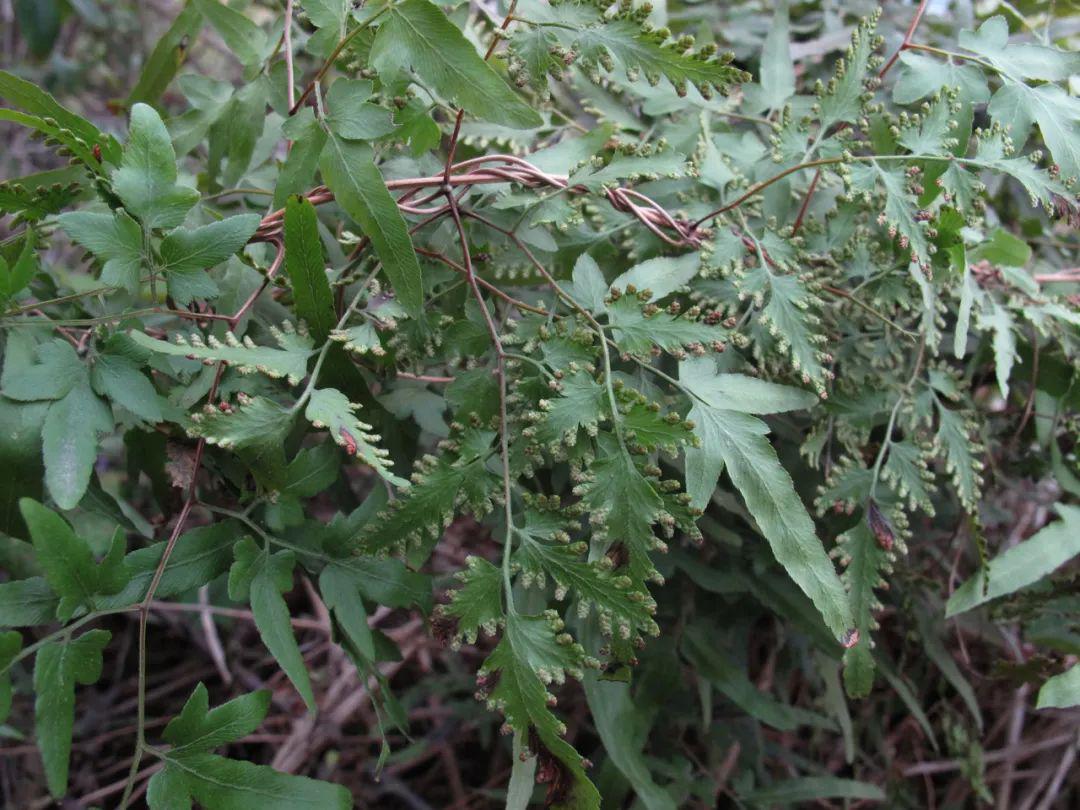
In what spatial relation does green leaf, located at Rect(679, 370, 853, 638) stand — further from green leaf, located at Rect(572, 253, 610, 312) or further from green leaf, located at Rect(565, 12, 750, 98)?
green leaf, located at Rect(565, 12, 750, 98)

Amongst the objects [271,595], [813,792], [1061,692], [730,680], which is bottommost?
[813,792]

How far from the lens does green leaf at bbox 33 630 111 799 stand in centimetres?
54

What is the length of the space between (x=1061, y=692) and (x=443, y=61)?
2.32 ft

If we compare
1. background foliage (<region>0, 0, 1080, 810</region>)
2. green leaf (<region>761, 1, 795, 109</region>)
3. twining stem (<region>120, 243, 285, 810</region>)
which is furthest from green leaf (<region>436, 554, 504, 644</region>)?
green leaf (<region>761, 1, 795, 109</region>)

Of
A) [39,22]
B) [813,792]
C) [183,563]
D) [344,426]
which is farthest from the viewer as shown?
[39,22]

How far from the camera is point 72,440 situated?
556 mm

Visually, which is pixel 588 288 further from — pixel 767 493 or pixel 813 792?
pixel 813 792

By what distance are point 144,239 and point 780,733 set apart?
1021 millimetres

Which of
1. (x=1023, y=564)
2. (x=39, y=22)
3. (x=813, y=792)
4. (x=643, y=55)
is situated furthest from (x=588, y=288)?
(x=39, y=22)

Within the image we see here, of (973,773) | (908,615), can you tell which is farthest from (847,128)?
(973,773)

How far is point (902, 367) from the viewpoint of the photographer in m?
0.82

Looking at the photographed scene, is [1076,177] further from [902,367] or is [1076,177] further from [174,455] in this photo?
[174,455]

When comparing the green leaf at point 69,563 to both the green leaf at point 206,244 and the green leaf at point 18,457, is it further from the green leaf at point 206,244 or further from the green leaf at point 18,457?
the green leaf at point 206,244

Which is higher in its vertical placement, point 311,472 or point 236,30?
point 236,30
